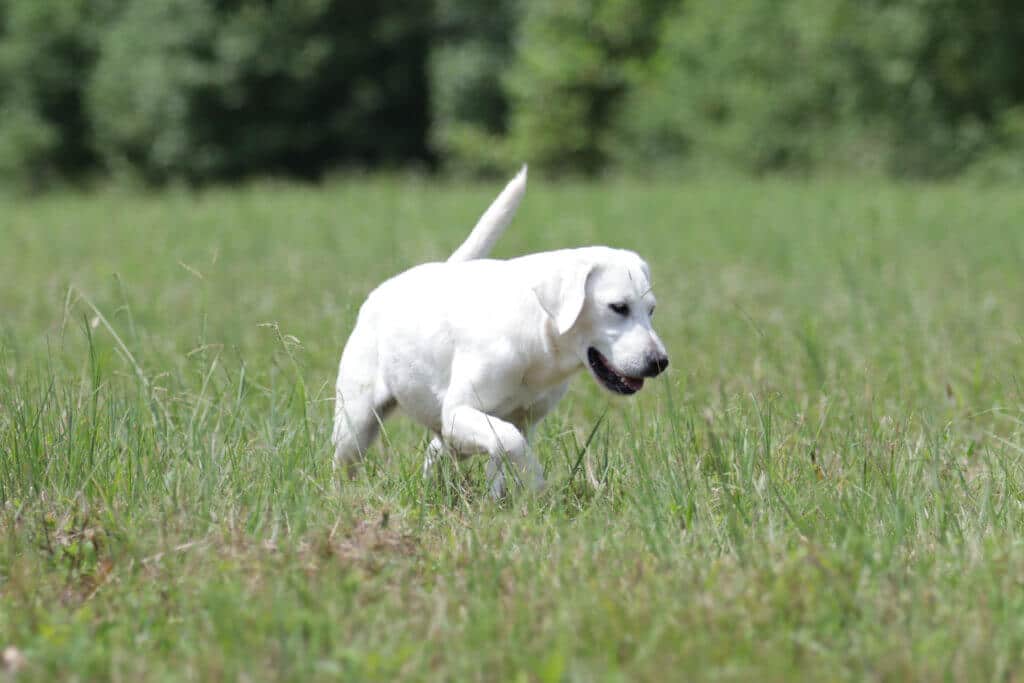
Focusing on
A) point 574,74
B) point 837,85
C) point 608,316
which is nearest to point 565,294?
point 608,316

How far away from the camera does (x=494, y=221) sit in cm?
491

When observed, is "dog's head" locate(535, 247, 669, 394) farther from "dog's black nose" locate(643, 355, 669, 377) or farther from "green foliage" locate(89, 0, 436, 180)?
"green foliage" locate(89, 0, 436, 180)

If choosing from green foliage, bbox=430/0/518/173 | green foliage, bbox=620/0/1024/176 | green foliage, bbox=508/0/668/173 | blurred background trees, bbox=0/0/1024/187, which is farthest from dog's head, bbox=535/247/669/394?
green foliage, bbox=430/0/518/173

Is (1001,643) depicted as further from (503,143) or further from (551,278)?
(503,143)

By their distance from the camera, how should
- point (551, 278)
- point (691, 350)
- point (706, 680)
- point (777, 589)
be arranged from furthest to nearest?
point (691, 350)
point (551, 278)
point (777, 589)
point (706, 680)

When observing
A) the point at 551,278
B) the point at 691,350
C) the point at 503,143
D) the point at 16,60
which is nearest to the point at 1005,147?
the point at 503,143

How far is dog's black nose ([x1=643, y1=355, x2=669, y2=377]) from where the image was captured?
3883mm

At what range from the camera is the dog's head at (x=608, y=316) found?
392 centimetres

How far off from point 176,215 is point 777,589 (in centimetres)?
1773

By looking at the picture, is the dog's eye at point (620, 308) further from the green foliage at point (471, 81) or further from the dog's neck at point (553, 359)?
the green foliage at point (471, 81)

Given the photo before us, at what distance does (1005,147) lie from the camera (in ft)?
88.8

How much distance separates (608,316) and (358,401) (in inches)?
45.4

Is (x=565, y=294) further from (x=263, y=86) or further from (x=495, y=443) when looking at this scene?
(x=263, y=86)

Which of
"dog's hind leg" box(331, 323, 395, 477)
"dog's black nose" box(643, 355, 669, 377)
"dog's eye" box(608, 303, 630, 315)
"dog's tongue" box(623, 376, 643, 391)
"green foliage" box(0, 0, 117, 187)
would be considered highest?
"dog's eye" box(608, 303, 630, 315)
